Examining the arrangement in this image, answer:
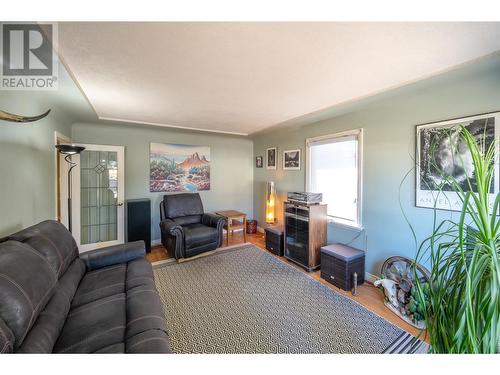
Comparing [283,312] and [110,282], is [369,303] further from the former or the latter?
[110,282]

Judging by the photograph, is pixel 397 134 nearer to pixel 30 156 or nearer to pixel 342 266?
pixel 342 266

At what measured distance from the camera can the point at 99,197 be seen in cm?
372

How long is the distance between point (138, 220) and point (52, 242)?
204 cm

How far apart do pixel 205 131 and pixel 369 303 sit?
3777 millimetres

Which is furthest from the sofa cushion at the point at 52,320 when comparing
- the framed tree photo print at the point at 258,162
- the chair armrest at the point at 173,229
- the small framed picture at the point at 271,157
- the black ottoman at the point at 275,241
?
the framed tree photo print at the point at 258,162

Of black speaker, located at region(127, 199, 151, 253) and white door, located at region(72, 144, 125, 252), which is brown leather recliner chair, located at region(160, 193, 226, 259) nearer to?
black speaker, located at region(127, 199, 151, 253)

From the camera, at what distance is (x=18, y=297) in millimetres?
998

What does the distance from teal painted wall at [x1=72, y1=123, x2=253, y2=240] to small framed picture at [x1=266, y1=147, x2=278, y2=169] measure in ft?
2.20

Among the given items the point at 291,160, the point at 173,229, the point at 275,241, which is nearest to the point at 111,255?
the point at 173,229

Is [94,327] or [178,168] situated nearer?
[94,327]

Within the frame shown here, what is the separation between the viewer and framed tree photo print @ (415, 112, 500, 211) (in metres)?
1.76

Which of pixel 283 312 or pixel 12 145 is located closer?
pixel 12 145

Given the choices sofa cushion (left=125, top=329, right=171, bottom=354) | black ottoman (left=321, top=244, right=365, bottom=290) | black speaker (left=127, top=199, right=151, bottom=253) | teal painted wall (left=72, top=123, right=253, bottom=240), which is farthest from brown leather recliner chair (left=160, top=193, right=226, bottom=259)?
sofa cushion (left=125, top=329, right=171, bottom=354)
